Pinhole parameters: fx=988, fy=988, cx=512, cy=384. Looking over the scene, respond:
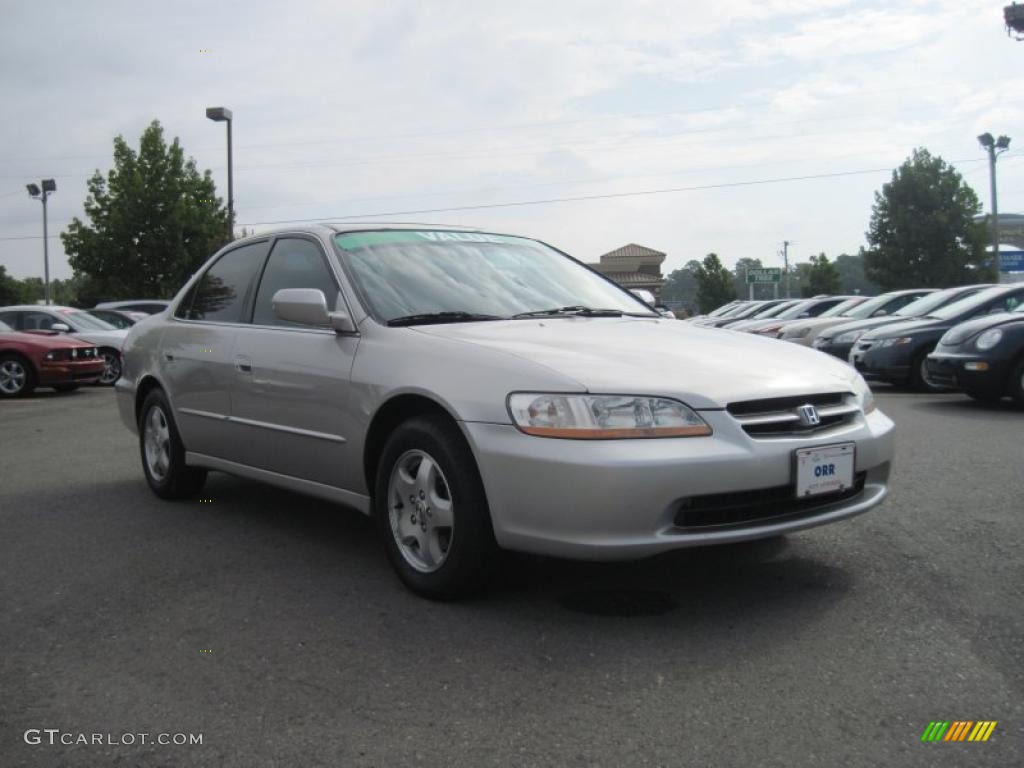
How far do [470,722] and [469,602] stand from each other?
0.99 m

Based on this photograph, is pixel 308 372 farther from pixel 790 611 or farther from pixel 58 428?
pixel 58 428

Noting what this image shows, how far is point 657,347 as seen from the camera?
151 inches

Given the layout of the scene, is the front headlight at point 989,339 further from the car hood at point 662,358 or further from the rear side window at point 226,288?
the rear side window at point 226,288

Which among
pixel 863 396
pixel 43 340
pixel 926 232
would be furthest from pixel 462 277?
pixel 926 232

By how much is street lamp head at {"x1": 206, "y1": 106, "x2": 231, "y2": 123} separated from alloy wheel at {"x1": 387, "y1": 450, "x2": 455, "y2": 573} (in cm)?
2439

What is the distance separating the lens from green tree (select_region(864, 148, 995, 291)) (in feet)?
172

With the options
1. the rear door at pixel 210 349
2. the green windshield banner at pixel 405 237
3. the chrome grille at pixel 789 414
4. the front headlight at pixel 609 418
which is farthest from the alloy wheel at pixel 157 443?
the chrome grille at pixel 789 414

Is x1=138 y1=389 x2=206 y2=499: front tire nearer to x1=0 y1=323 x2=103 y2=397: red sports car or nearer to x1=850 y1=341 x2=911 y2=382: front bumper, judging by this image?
x1=850 y1=341 x2=911 y2=382: front bumper

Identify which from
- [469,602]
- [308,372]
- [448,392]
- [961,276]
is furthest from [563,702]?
[961,276]

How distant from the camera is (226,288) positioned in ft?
18.0

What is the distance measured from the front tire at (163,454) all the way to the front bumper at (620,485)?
2.86 metres

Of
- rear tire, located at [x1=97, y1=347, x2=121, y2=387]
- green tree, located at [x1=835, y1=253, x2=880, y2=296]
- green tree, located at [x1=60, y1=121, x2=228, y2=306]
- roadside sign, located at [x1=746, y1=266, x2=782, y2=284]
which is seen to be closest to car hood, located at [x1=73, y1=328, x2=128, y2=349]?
rear tire, located at [x1=97, y1=347, x2=121, y2=387]

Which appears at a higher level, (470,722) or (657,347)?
(657,347)

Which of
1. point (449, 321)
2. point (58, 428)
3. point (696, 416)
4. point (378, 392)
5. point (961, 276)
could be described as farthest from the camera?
point (961, 276)
